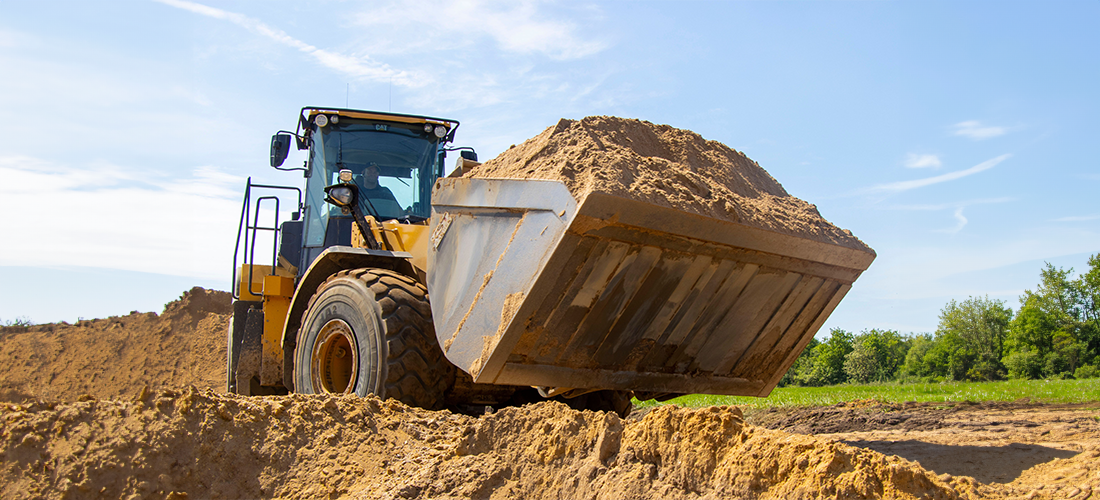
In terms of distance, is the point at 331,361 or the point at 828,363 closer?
the point at 331,361

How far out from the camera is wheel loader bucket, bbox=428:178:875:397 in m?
3.60

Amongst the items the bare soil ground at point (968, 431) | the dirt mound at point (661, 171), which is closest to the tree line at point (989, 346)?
the bare soil ground at point (968, 431)

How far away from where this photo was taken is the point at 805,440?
2.57 meters

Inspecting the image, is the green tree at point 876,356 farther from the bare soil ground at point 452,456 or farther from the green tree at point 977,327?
the bare soil ground at point 452,456

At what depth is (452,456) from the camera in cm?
324

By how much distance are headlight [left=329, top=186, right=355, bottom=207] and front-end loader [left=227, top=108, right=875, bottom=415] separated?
14 mm

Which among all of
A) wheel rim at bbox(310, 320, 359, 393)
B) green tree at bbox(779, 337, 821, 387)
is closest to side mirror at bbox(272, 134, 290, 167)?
wheel rim at bbox(310, 320, 359, 393)

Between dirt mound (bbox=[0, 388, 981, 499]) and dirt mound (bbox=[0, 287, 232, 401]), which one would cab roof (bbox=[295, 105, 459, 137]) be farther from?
dirt mound (bbox=[0, 287, 232, 401])

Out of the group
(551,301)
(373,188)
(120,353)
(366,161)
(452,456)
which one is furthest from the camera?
(120,353)

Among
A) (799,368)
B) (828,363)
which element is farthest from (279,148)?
(828,363)

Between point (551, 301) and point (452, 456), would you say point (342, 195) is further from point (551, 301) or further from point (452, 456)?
point (452, 456)

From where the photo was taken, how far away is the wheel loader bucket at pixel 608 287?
142 inches

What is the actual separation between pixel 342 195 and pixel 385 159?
4.19 feet

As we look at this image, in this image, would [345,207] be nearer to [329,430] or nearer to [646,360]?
[329,430]
